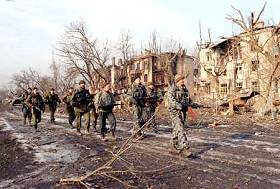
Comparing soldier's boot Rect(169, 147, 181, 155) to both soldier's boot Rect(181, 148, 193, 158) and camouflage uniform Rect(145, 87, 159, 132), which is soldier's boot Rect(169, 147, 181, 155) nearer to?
soldier's boot Rect(181, 148, 193, 158)

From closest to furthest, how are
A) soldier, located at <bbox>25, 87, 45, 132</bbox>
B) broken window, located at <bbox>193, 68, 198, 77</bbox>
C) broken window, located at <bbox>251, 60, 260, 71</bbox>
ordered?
1. soldier, located at <bbox>25, 87, 45, 132</bbox>
2. broken window, located at <bbox>251, 60, 260, 71</bbox>
3. broken window, located at <bbox>193, 68, 198, 77</bbox>

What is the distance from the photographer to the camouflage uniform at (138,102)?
1511 centimetres

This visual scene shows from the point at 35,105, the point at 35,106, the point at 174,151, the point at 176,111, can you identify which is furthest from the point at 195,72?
the point at 174,151

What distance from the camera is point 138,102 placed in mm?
15266

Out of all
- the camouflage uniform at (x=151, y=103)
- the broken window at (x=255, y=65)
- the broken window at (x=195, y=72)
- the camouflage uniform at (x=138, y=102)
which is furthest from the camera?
the broken window at (x=195, y=72)

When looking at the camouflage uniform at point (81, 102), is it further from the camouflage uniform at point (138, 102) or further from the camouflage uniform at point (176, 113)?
the camouflage uniform at point (176, 113)

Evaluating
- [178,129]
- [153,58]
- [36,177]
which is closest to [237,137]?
[178,129]

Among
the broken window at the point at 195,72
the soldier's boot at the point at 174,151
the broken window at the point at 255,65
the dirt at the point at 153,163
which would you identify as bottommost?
the dirt at the point at 153,163

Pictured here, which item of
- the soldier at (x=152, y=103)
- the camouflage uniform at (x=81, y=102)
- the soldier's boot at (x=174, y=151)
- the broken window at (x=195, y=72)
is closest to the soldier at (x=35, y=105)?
the camouflage uniform at (x=81, y=102)

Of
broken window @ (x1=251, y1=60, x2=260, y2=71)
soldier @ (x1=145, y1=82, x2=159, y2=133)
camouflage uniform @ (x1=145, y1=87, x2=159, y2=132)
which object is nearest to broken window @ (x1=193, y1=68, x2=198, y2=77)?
broken window @ (x1=251, y1=60, x2=260, y2=71)

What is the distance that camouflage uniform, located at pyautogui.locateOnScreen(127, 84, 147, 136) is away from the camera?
595 inches

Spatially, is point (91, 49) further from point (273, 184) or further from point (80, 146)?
point (273, 184)

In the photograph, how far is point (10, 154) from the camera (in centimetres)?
1220

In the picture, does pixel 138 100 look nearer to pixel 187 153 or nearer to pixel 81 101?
pixel 81 101
